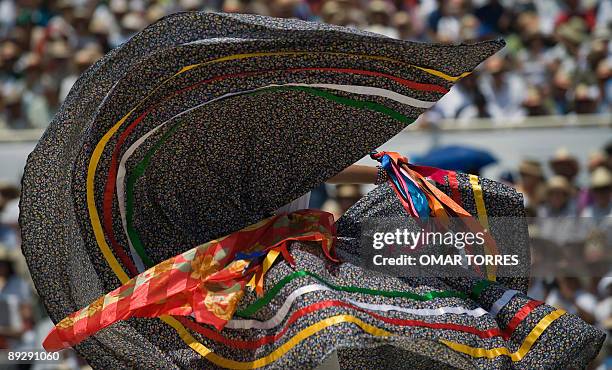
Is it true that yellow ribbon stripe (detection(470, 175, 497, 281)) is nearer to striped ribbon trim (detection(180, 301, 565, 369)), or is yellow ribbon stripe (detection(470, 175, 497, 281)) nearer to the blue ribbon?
the blue ribbon

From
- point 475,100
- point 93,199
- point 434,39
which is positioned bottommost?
point 475,100

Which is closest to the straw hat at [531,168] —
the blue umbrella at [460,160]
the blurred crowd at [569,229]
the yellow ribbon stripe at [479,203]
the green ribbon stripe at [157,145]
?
the blurred crowd at [569,229]

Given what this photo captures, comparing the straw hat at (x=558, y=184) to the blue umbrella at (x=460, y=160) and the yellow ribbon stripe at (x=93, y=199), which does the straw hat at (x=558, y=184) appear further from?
the yellow ribbon stripe at (x=93, y=199)

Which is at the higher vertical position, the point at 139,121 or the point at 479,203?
the point at 139,121

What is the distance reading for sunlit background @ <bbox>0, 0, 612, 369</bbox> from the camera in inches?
221

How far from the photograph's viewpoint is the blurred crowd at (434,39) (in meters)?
6.78

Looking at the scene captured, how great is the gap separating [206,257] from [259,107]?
1.55ft

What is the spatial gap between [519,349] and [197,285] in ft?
3.07

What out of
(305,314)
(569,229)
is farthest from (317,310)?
(569,229)

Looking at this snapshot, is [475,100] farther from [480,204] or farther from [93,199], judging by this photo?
[93,199]

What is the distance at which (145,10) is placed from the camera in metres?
7.77

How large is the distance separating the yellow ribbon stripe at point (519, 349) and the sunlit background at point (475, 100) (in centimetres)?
172

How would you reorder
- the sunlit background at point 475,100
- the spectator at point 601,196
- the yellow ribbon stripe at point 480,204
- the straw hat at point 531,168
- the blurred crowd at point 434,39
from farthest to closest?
the blurred crowd at point 434,39
the straw hat at point 531,168
the spectator at point 601,196
the sunlit background at point 475,100
the yellow ribbon stripe at point 480,204

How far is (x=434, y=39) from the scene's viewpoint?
285 inches
